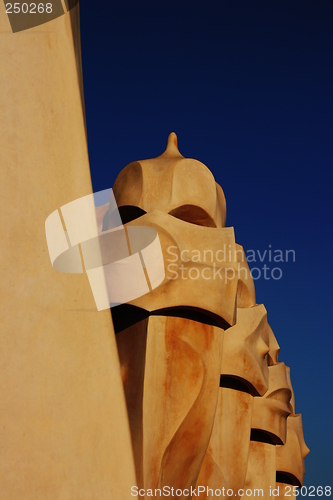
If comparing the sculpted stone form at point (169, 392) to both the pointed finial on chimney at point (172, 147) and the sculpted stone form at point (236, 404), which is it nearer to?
the sculpted stone form at point (236, 404)

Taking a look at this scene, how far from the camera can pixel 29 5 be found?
7.67ft

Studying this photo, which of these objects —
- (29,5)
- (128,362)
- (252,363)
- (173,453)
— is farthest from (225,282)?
(29,5)

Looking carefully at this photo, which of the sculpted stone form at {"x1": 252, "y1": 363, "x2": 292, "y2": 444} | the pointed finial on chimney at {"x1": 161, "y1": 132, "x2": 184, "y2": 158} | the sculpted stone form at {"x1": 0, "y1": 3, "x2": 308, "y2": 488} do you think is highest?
the pointed finial on chimney at {"x1": 161, "y1": 132, "x2": 184, "y2": 158}

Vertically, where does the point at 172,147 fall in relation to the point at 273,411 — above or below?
above

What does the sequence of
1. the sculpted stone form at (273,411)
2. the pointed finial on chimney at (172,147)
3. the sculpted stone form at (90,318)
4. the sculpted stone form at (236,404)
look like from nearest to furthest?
the sculpted stone form at (90,318)
the pointed finial on chimney at (172,147)
the sculpted stone form at (236,404)
the sculpted stone form at (273,411)

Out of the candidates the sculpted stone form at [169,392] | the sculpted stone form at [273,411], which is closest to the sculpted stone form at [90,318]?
the sculpted stone form at [169,392]

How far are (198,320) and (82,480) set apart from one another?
5.57ft

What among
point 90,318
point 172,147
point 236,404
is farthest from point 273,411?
point 90,318

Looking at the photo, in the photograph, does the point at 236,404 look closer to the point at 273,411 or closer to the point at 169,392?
the point at 273,411

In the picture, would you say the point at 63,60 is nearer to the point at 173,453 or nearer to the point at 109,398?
the point at 109,398

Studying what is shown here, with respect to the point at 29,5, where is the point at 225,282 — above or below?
below

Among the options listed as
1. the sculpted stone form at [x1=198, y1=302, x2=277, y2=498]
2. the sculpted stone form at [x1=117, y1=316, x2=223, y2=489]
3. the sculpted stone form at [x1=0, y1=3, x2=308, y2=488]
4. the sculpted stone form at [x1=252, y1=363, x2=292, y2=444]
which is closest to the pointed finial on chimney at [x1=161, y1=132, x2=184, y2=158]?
the sculpted stone form at [x1=0, y1=3, x2=308, y2=488]

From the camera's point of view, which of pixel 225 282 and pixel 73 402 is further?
pixel 225 282

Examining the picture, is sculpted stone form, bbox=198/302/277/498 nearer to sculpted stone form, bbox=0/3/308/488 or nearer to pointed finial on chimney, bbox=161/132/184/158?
sculpted stone form, bbox=0/3/308/488
